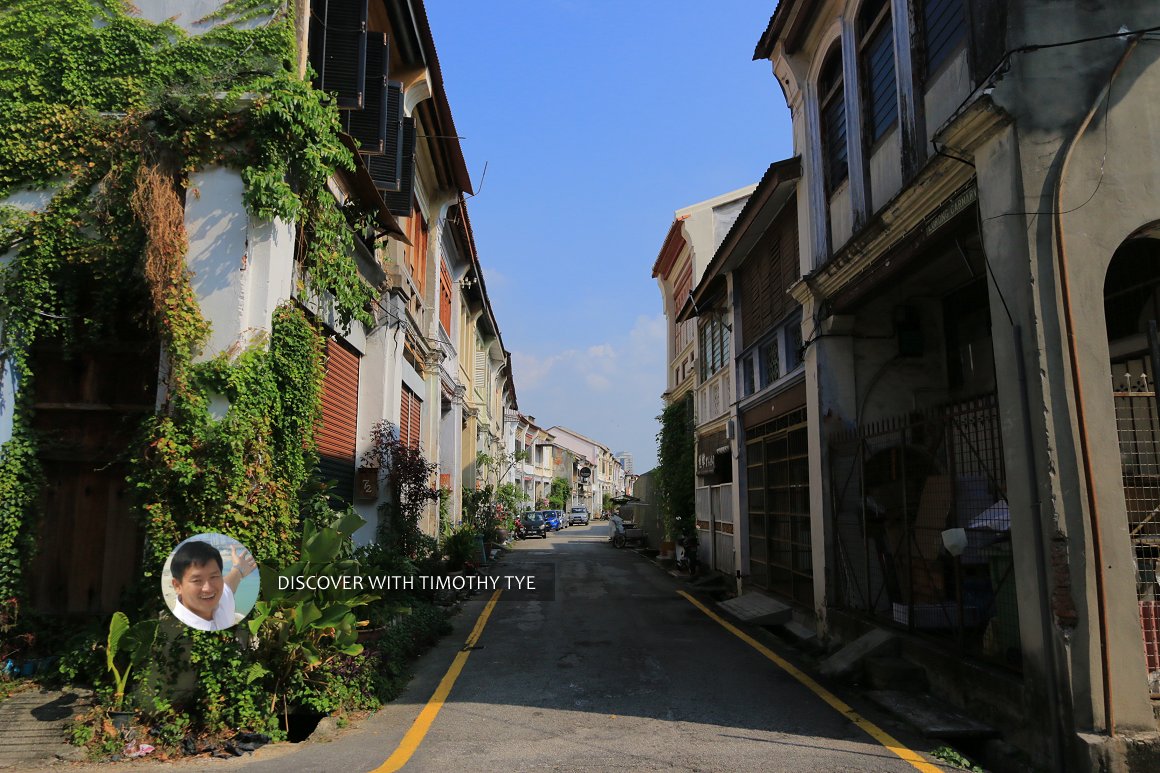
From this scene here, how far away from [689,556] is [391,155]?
12817mm

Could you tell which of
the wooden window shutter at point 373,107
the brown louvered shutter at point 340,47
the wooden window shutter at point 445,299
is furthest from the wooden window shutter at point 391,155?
the wooden window shutter at point 445,299

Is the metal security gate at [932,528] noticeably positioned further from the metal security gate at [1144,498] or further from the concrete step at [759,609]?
the concrete step at [759,609]

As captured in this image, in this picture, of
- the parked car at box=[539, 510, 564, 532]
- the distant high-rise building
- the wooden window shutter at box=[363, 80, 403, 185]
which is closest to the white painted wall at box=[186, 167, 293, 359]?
the wooden window shutter at box=[363, 80, 403, 185]

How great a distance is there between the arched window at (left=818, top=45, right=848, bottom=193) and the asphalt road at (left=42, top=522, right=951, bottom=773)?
257 inches

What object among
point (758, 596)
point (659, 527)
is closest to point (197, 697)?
point (758, 596)

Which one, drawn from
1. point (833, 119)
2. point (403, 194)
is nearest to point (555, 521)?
point (403, 194)

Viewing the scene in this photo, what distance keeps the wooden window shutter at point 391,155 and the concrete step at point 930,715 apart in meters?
8.88

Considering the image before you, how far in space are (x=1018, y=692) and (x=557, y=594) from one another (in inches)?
429

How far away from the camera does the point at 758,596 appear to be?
42.5 feet

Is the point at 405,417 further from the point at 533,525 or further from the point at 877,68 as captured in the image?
the point at 533,525

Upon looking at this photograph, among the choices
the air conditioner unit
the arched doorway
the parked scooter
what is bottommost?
the parked scooter

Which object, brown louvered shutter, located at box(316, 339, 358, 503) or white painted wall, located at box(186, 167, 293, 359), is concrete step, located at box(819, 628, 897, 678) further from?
white painted wall, located at box(186, 167, 293, 359)

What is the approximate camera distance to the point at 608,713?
6832 millimetres

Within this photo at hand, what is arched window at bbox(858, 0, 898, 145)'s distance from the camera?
862 cm
